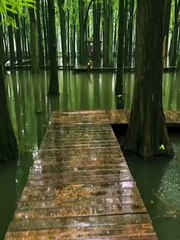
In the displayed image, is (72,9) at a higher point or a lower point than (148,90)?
higher

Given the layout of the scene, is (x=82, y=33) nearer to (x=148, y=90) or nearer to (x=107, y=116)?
(x=107, y=116)

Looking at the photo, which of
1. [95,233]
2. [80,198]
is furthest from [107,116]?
[95,233]

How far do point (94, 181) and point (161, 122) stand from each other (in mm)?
2264

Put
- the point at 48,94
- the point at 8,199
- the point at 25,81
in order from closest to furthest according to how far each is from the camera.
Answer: the point at 8,199 → the point at 48,94 → the point at 25,81

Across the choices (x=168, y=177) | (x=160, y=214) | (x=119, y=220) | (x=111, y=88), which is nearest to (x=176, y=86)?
(x=111, y=88)

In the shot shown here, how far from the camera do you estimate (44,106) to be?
352 inches

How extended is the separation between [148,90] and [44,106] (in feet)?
14.3

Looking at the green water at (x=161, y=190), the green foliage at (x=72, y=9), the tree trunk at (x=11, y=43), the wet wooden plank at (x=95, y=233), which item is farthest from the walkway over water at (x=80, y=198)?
the green foliage at (x=72, y=9)

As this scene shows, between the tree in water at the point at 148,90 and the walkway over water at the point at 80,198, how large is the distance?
0.64m

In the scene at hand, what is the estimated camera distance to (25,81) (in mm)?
13680

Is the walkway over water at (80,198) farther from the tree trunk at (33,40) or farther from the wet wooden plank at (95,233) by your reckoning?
the tree trunk at (33,40)

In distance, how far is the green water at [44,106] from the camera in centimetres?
411

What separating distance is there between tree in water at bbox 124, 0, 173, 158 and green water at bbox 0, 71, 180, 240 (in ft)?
1.21

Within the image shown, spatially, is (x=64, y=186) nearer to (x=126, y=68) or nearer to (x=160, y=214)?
(x=160, y=214)
